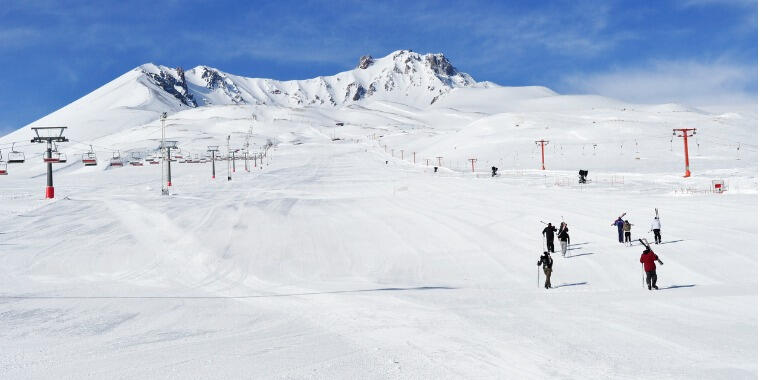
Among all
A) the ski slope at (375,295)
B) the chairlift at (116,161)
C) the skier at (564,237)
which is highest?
the chairlift at (116,161)

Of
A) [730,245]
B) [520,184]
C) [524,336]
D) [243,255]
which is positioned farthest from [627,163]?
[524,336]

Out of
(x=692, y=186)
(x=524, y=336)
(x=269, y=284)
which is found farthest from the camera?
(x=692, y=186)

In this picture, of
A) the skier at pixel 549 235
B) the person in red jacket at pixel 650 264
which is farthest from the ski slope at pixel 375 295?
the skier at pixel 549 235

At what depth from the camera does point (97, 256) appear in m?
20.8

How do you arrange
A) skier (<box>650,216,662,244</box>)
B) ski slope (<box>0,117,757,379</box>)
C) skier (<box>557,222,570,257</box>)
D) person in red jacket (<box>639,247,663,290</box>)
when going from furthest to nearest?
skier (<box>650,216,662,244</box>) < skier (<box>557,222,570,257</box>) < person in red jacket (<box>639,247,663,290</box>) < ski slope (<box>0,117,757,379</box>)

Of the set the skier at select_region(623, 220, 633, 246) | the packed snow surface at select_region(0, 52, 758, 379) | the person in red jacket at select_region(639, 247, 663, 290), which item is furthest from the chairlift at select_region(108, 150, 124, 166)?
the person in red jacket at select_region(639, 247, 663, 290)

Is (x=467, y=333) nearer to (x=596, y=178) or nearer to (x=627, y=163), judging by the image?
(x=596, y=178)

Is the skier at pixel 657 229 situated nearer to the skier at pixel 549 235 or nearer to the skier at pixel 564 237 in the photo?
the skier at pixel 564 237

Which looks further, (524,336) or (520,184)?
(520,184)

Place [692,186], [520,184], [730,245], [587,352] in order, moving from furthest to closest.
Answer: [520,184] < [692,186] < [730,245] < [587,352]

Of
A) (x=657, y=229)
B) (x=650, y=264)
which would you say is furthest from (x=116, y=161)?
(x=650, y=264)

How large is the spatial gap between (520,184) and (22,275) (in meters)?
40.9

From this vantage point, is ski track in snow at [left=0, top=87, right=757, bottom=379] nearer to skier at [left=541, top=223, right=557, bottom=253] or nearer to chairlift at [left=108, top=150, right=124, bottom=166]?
skier at [left=541, top=223, right=557, bottom=253]

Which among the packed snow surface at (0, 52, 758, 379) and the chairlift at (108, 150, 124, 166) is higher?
the chairlift at (108, 150, 124, 166)
